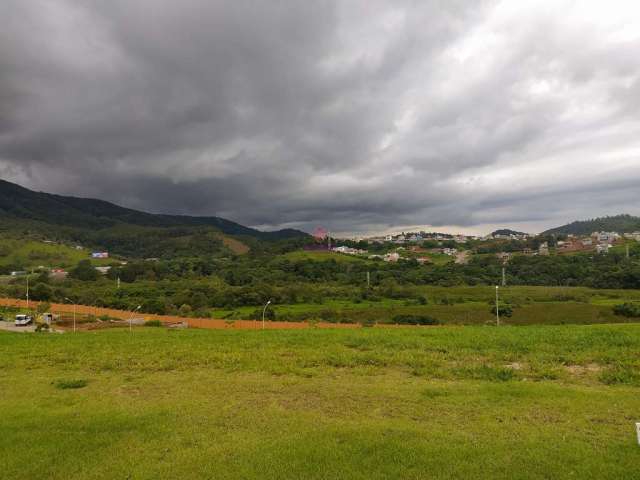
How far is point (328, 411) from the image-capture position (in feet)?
22.1

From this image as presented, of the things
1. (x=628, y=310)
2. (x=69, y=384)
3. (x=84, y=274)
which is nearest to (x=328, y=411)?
(x=69, y=384)

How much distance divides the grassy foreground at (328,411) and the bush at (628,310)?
42.4 metres

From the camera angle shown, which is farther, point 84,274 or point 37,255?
point 37,255

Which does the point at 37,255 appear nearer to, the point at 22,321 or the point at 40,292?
the point at 40,292

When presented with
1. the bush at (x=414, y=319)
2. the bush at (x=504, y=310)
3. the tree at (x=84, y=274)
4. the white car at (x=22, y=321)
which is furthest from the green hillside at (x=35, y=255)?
the bush at (x=504, y=310)

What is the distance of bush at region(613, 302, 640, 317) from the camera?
4558 centimetres

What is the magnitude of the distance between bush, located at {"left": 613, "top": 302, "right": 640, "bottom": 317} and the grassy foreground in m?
42.4

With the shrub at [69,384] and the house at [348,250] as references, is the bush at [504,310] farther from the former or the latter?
the house at [348,250]

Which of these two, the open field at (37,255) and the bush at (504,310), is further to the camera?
the open field at (37,255)

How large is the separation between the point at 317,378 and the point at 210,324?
89.6ft

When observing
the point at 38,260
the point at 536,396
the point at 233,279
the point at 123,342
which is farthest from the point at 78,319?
the point at 38,260

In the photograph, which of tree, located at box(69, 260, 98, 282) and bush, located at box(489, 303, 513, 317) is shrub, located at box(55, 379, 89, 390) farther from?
tree, located at box(69, 260, 98, 282)

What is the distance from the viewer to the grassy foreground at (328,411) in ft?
15.9

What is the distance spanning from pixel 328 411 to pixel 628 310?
53000mm
